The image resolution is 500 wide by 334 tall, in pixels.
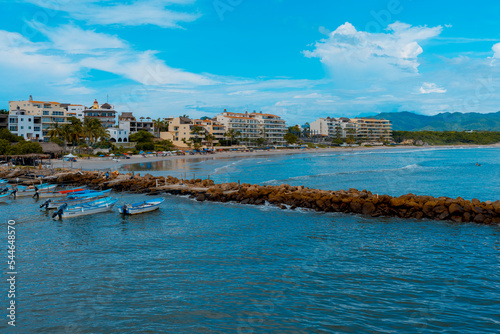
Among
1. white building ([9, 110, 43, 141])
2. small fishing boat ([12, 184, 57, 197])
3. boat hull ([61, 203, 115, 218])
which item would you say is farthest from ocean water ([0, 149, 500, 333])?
white building ([9, 110, 43, 141])

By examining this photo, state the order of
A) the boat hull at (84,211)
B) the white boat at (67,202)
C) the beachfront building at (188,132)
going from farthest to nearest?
the beachfront building at (188,132), the white boat at (67,202), the boat hull at (84,211)

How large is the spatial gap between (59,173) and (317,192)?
40.0 meters

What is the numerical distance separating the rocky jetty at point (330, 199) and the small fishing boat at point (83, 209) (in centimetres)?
857

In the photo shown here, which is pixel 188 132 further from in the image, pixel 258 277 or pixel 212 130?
pixel 258 277

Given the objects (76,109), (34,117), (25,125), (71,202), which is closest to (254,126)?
(76,109)

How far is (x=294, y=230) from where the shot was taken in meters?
23.9

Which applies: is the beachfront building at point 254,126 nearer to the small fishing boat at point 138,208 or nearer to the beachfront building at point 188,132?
the beachfront building at point 188,132

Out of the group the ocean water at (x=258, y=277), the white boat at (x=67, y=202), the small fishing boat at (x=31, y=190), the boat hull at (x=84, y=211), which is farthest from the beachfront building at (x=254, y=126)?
the ocean water at (x=258, y=277)

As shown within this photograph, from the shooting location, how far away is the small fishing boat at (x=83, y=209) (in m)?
28.7

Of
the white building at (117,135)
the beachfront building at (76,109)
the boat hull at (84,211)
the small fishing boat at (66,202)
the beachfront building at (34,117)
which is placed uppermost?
the beachfront building at (76,109)

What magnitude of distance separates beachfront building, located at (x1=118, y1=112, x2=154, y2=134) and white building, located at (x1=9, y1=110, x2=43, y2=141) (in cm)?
2429

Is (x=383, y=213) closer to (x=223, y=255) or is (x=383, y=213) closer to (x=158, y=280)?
(x=223, y=255)

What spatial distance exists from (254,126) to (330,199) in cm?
13332

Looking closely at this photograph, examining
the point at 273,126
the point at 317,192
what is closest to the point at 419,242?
the point at 317,192
